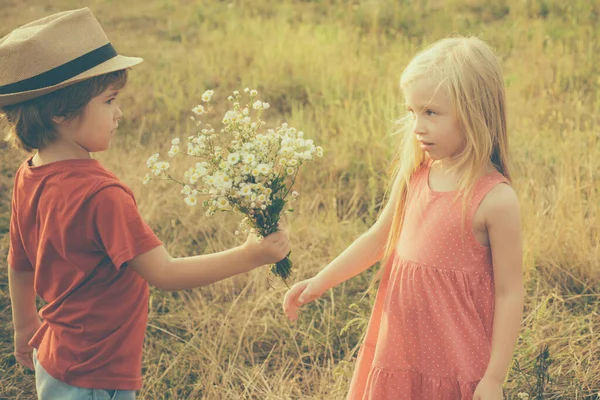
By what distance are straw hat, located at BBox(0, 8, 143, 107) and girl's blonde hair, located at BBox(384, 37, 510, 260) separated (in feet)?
2.89

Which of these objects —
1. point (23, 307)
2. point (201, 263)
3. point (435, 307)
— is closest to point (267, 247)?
point (201, 263)

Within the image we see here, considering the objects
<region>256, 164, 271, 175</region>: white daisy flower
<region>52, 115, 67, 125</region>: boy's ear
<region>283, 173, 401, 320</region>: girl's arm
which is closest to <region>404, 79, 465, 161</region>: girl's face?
<region>283, 173, 401, 320</region>: girl's arm

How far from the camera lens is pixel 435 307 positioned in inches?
79.2

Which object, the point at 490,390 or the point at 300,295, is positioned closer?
the point at 490,390

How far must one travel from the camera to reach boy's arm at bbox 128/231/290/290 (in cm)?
188

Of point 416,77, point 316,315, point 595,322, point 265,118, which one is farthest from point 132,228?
point 265,118

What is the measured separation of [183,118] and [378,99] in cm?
158

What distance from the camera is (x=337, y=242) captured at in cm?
375

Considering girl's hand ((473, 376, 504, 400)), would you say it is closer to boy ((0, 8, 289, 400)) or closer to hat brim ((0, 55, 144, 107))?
boy ((0, 8, 289, 400))

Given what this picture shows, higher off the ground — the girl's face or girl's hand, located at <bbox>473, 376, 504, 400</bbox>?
the girl's face

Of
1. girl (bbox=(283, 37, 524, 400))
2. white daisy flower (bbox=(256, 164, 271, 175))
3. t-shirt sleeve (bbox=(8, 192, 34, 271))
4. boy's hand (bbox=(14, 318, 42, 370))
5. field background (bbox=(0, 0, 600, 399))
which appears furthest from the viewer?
field background (bbox=(0, 0, 600, 399))

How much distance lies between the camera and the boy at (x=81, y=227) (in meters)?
1.84

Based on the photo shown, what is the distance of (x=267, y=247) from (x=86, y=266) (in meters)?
0.49

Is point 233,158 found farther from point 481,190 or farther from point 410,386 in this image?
point 410,386
